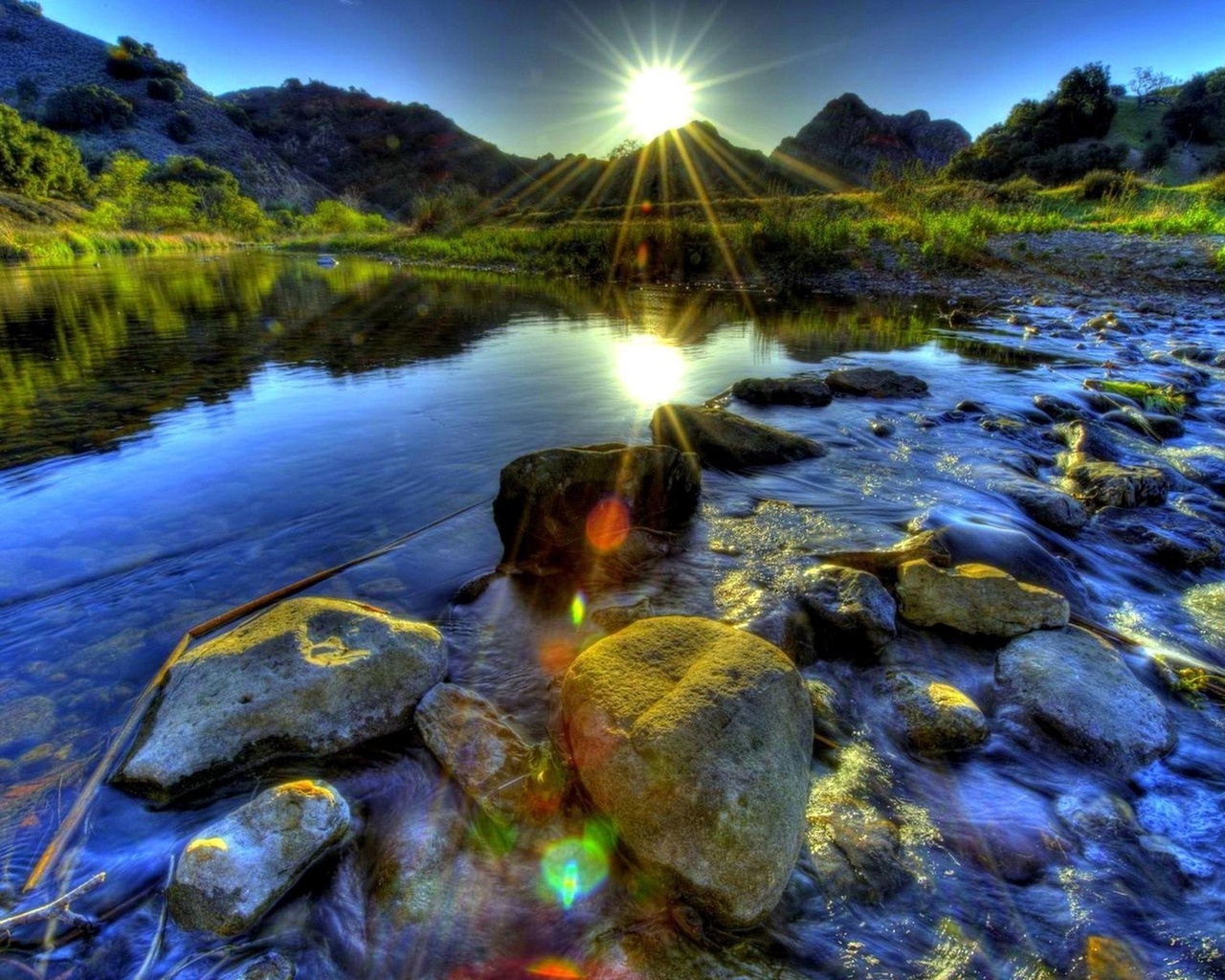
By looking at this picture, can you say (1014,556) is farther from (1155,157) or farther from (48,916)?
(1155,157)

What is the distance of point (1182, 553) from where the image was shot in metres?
4.65

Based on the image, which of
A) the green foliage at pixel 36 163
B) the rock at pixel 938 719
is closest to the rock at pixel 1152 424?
the rock at pixel 938 719

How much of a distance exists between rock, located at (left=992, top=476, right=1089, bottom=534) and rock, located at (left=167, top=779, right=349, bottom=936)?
19.8 ft

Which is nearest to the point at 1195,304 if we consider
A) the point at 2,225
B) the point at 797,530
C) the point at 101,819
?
the point at 797,530

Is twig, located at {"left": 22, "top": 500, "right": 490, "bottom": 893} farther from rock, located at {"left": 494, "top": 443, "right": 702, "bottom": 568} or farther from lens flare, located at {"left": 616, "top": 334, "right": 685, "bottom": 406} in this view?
lens flare, located at {"left": 616, "top": 334, "right": 685, "bottom": 406}

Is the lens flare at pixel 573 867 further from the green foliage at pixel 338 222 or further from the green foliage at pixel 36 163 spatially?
the green foliage at pixel 338 222

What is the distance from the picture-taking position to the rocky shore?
6.68ft

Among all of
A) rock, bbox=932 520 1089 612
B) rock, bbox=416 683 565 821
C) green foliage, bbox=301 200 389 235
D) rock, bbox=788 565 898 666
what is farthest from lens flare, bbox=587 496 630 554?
green foliage, bbox=301 200 389 235

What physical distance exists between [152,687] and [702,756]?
2945 millimetres

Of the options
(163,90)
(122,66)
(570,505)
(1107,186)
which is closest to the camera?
(570,505)

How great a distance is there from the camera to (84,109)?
9125 centimetres

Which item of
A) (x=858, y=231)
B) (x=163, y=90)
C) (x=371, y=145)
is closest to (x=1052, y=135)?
(x=858, y=231)

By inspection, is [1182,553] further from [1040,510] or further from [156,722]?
[156,722]

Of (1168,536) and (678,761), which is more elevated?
(678,761)
